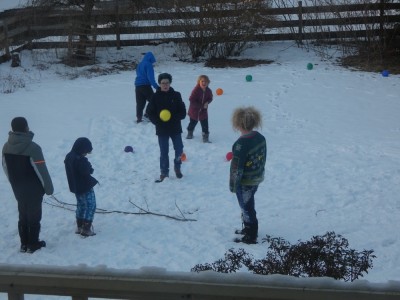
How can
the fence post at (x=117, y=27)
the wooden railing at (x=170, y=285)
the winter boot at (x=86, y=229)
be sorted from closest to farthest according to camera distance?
the wooden railing at (x=170, y=285), the winter boot at (x=86, y=229), the fence post at (x=117, y=27)

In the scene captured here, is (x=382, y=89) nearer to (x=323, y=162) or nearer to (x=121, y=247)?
(x=323, y=162)

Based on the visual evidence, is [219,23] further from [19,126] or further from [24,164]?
[24,164]

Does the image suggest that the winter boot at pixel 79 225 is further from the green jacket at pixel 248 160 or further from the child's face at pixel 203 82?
the child's face at pixel 203 82

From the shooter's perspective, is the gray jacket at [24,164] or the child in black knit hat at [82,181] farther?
the child in black knit hat at [82,181]

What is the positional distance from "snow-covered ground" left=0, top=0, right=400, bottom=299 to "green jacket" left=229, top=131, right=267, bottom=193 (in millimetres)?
762

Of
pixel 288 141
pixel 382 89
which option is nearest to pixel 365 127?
pixel 288 141

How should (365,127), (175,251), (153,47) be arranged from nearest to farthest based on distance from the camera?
(175,251), (365,127), (153,47)

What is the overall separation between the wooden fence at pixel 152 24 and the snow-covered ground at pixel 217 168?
2.24 m

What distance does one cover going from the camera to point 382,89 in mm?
13508

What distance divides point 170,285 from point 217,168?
22.3 ft

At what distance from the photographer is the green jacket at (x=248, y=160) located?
603 centimetres

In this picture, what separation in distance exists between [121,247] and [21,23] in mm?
13745

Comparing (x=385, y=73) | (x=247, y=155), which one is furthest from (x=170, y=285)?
(x=385, y=73)

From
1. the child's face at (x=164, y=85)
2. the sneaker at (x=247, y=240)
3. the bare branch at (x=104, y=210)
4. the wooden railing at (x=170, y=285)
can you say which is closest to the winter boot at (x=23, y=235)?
the bare branch at (x=104, y=210)
